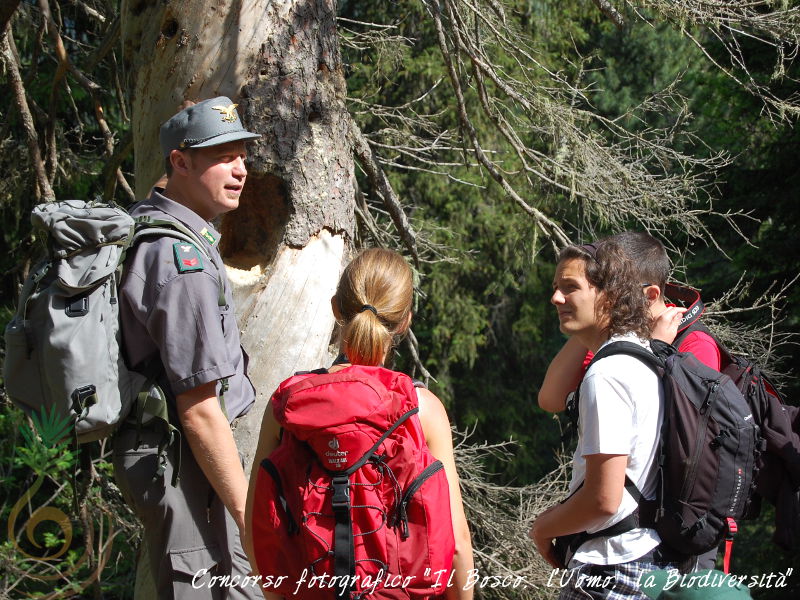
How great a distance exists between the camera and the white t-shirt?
2252 millimetres

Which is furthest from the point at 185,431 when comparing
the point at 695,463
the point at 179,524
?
the point at 695,463

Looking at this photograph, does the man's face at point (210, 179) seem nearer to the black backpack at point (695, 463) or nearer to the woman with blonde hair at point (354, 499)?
the woman with blonde hair at point (354, 499)

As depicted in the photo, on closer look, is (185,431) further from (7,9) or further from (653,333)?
(7,9)

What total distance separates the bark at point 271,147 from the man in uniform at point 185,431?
0.66m

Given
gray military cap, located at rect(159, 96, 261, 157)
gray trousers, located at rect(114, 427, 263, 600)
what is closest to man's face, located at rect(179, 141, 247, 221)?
gray military cap, located at rect(159, 96, 261, 157)

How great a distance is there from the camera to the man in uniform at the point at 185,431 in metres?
2.41

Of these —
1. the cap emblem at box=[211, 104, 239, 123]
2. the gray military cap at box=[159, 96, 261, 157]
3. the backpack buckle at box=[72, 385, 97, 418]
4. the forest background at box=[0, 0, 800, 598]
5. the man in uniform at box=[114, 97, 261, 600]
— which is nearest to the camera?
the backpack buckle at box=[72, 385, 97, 418]

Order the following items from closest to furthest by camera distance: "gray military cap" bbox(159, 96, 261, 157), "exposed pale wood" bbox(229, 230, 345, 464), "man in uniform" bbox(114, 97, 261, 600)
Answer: "man in uniform" bbox(114, 97, 261, 600) → "gray military cap" bbox(159, 96, 261, 157) → "exposed pale wood" bbox(229, 230, 345, 464)

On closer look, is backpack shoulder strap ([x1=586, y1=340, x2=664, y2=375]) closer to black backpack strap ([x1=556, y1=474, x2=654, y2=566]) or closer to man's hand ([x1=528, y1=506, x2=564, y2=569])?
black backpack strap ([x1=556, y1=474, x2=654, y2=566])

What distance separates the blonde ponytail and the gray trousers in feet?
2.26

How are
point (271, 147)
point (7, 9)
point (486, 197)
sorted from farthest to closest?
point (486, 197) < point (7, 9) < point (271, 147)

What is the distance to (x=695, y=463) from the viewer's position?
2264 millimetres

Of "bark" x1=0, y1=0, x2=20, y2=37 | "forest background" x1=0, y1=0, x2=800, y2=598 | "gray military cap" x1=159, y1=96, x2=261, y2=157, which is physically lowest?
"forest background" x1=0, y1=0, x2=800, y2=598

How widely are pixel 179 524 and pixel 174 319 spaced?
1.99ft
